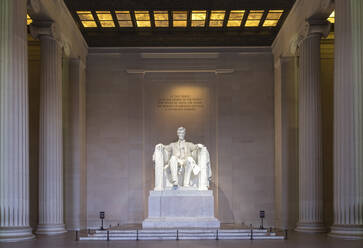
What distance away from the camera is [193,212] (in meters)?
20.4

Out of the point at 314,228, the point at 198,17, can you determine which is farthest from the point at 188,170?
the point at 198,17

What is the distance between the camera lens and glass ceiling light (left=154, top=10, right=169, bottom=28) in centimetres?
2372

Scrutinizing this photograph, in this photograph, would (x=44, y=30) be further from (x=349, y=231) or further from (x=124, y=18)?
(x=349, y=231)

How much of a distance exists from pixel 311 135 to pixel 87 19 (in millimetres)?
10164

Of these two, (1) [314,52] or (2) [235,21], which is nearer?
(1) [314,52]

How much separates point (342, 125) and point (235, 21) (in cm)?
1002

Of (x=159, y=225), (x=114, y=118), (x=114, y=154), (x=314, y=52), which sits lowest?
(x=159, y=225)

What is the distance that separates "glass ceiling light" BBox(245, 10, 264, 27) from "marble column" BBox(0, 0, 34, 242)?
1054 cm

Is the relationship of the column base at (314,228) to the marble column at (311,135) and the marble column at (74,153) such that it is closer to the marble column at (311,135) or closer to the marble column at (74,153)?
A: the marble column at (311,135)

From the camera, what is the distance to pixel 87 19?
79.5ft

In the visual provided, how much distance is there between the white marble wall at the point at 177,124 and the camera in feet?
83.7

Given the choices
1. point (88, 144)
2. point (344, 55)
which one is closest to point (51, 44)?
point (88, 144)

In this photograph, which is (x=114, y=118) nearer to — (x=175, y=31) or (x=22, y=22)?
(x=175, y=31)

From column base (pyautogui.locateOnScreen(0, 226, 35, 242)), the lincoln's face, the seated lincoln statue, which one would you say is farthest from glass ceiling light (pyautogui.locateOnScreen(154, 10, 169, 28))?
column base (pyautogui.locateOnScreen(0, 226, 35, 242))
